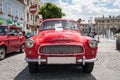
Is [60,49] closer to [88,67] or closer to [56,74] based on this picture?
[56,74]

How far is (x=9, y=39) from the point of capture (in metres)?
9.55

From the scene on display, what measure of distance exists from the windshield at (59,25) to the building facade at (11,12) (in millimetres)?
18369

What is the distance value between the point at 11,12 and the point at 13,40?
67.3 feet

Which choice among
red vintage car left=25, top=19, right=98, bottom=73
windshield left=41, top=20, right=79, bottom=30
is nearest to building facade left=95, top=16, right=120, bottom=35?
windshield left=41, top=20, right=79, bottom=30

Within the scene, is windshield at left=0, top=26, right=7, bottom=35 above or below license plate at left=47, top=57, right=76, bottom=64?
above

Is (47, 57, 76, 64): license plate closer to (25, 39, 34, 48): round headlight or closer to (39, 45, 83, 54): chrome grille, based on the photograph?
(39, 45, 83, 54): chrome grille

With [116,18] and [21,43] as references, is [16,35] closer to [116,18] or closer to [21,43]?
[21,43]

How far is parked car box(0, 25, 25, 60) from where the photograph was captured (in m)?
8.97

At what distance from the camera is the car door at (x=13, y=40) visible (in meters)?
9.69

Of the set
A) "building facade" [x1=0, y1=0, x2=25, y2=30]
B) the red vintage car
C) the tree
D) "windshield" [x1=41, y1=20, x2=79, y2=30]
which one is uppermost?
the tree

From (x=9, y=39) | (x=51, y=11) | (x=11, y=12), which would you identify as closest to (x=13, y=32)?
(x=9, y=39)

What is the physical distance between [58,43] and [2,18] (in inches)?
848

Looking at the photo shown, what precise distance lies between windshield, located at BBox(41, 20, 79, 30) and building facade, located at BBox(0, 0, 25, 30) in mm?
18369

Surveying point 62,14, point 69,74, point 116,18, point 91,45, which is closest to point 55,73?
point 69,74
